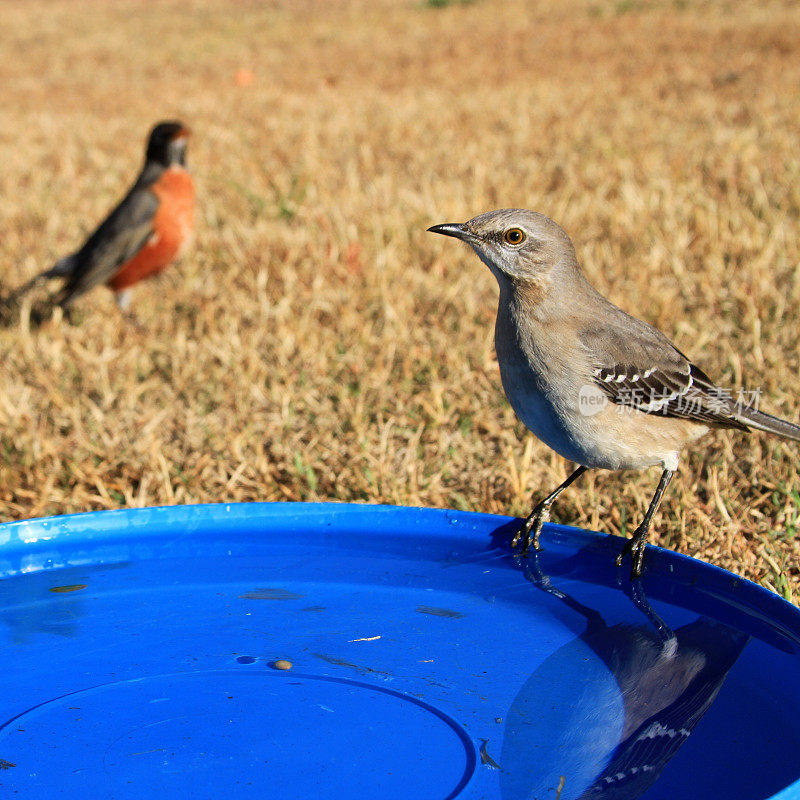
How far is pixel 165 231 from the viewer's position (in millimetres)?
6566

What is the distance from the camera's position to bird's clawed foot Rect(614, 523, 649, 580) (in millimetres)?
3135

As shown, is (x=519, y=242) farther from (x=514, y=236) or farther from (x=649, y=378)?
(x=649, y=378)

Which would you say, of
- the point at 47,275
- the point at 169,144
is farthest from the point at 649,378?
the point at 169,144

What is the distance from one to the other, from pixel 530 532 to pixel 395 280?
10.1 ft

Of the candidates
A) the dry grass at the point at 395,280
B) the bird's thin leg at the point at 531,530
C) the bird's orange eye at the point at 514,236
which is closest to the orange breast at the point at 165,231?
the dry grass at the point at 395,280

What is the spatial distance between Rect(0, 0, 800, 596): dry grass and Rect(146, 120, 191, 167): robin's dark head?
55cm

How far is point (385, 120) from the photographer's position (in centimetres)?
1080

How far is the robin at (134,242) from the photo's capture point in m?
6.29

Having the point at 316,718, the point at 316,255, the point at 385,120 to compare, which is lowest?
the point at 316,718

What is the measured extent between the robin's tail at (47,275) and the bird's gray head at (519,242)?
3.61 m

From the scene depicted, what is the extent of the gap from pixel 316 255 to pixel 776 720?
4.62 meters

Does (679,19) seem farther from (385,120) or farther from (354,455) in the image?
(354,455)

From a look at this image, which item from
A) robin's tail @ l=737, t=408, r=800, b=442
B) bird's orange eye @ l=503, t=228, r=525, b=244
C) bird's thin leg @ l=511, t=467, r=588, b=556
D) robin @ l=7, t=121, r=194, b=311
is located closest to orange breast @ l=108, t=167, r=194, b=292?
robin @ l=7, t=121, r=194, b=311

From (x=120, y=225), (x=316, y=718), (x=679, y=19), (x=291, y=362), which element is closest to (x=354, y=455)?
(x=291, y=362)
